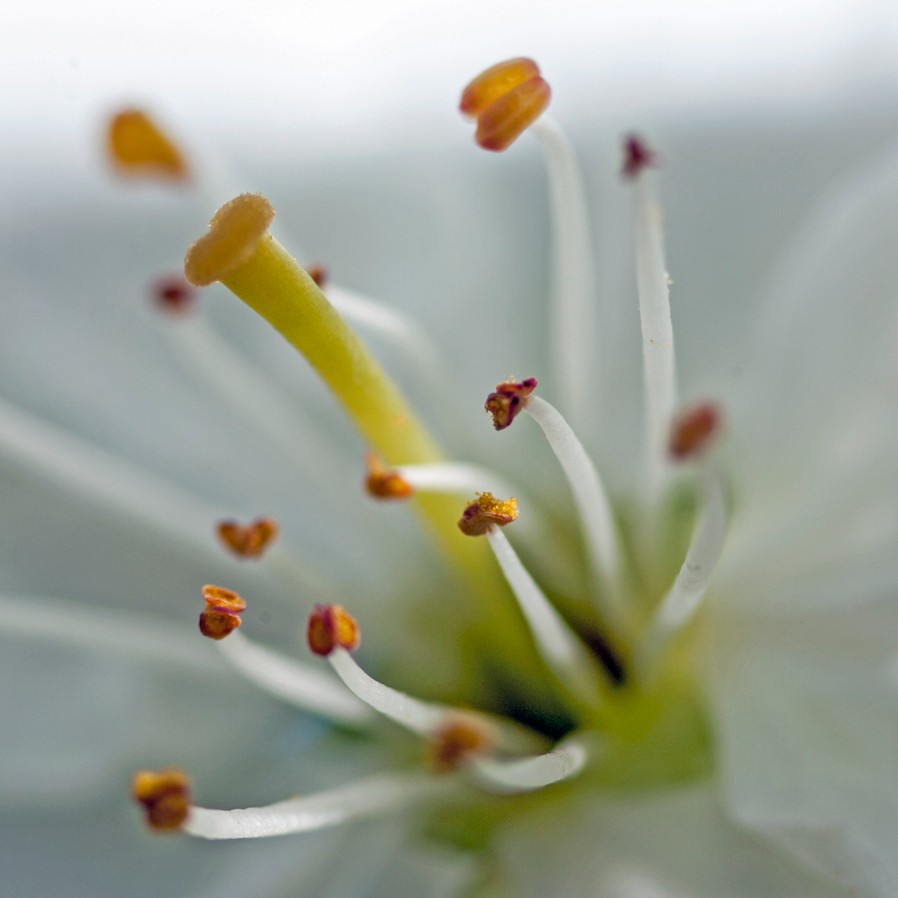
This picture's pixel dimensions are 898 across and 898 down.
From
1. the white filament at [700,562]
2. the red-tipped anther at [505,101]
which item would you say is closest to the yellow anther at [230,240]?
the red-tipped anther at [505,101]

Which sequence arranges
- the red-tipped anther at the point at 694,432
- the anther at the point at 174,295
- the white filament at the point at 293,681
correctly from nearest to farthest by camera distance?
the red-tipped anther at the point at 694,432 < the white filament at the point at 293,681 < the anther at the point at 174,295

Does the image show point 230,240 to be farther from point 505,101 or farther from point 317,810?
point 317,810

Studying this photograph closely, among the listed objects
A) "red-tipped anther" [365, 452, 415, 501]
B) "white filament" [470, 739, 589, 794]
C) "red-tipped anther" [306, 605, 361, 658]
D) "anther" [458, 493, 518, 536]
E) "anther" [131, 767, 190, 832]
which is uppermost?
"anther" [458, 493, 518, 536]

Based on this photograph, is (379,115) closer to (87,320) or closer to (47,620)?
(87,320)

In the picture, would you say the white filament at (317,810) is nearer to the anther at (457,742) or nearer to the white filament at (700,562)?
the anther at (457,742)

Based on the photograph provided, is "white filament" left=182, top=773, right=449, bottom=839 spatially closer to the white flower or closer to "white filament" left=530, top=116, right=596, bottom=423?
the white flower

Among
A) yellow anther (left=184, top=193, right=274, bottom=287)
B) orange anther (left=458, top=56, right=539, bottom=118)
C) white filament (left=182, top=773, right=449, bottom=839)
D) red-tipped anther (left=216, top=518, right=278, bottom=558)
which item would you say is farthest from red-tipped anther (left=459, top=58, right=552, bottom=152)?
white filament (left=182, top=773, right=449, bottom=839)
